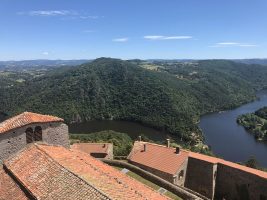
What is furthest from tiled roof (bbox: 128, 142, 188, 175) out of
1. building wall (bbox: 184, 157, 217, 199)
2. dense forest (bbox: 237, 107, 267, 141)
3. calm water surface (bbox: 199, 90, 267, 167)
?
dense forest (bbox: 237, 107, 267, 141)

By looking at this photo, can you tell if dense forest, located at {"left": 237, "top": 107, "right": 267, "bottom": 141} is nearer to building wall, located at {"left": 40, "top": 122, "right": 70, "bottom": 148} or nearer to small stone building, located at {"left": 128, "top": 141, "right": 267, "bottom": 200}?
small stone building, located at {"left": 128, "top": 141, "right": 267, "bottom": 200}

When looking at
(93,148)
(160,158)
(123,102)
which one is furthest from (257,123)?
(160,158)

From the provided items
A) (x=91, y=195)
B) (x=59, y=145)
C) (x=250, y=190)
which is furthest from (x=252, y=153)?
(x=91, y=195)

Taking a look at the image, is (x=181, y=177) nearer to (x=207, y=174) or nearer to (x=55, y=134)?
(x=207, y=174)

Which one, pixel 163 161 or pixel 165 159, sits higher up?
pixel 165 159

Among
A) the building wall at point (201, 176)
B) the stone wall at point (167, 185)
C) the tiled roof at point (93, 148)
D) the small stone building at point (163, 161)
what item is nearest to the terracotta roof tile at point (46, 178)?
the stone wall at point (167, 185)

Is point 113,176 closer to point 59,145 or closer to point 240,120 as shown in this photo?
point 59,145
